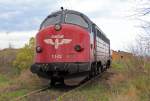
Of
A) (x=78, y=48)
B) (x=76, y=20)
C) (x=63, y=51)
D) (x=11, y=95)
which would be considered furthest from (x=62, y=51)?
(x=11, y=95)

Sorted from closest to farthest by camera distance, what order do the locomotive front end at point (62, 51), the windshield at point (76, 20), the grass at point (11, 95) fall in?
the grass at point (11, 95), the locomotive front end at point (62, 51), the windshield at point (76, 20)

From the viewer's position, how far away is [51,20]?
16.3 meters

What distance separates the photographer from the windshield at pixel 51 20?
16.0 metres

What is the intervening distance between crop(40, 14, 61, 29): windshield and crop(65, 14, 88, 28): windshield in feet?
1.20

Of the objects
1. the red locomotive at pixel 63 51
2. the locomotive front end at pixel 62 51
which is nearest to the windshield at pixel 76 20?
the red locomotive at pixel 63 51

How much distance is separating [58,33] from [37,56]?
4.06 feet

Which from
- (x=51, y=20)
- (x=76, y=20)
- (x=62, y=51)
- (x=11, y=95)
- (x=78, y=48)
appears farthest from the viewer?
(x=51, y=20)

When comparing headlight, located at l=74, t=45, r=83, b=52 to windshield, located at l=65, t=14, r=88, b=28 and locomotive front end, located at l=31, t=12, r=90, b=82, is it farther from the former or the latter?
windshield, located at l=65, t=14, r=88, b=28

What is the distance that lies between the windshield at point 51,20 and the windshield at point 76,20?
1.20 ft

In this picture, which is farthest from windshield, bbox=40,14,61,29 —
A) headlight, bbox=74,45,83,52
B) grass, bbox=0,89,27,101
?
grass, bbox=0,89,27,101

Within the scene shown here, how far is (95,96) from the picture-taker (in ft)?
44.2

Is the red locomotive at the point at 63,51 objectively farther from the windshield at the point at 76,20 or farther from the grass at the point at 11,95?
the grass at the point at 11,95

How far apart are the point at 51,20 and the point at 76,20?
1.04m

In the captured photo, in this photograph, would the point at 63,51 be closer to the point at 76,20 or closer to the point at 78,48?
the point at 78,48
